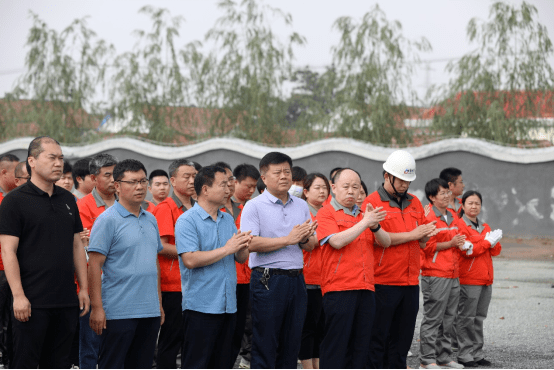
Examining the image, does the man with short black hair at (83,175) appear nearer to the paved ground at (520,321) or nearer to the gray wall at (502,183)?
the paved ground at (520,321)

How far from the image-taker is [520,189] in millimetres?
15609

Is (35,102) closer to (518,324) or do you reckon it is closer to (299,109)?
(299,109)

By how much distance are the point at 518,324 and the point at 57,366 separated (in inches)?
236

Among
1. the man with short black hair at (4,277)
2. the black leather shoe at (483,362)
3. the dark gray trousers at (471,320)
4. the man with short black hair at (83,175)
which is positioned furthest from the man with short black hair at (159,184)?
the black leather shoe at (483,362)

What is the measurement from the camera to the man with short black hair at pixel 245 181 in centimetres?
630

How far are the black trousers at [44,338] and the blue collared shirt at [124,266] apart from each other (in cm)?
26

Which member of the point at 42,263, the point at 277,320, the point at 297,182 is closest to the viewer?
the point at 42,263

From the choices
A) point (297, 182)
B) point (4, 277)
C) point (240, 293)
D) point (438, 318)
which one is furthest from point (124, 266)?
point (438, 318)

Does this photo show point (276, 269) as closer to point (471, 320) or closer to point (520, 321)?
point (471, 320)

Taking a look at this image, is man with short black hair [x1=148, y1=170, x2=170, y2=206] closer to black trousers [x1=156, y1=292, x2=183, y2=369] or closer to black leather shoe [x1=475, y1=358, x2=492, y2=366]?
black trousers [x1=156, y1=292, x2=183, y2=369]

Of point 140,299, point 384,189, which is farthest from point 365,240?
point 140,299

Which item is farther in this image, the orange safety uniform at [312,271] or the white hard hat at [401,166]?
the orange safety uniform at [312,271]

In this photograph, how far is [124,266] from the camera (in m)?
4.11

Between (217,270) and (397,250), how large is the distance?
169cm
